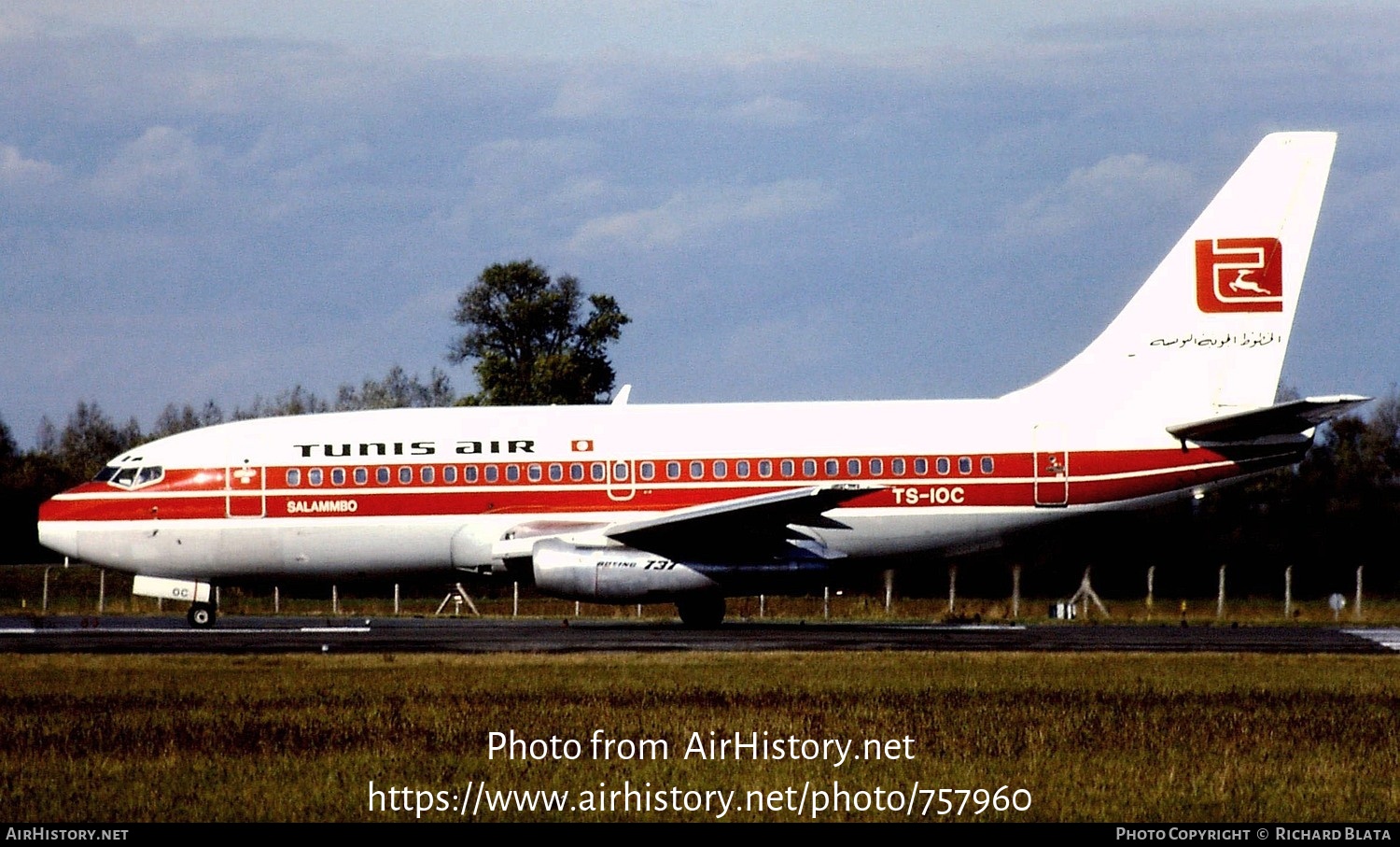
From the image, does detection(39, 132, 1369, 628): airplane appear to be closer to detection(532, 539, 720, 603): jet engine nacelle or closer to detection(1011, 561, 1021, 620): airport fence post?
detection(532, 539, 720, 603): jet engine nacelle

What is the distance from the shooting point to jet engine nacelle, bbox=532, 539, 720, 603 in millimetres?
26531

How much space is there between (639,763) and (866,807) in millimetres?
2161

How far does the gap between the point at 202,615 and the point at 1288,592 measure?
2077 centimetres

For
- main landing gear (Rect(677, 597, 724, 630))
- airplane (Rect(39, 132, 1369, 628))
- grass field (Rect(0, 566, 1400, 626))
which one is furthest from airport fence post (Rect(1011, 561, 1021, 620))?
main landing gear (Rect(677, 597, 724, 630))

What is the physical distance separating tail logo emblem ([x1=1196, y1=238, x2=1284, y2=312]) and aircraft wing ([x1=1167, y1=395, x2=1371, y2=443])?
7.50ft

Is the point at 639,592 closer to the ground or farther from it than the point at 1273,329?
closer to the ground

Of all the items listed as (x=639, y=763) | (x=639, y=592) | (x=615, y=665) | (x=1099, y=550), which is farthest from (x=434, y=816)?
(x=1099, y=550)

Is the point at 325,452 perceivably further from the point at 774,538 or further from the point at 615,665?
the point at 615,665

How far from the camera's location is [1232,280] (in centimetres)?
2884

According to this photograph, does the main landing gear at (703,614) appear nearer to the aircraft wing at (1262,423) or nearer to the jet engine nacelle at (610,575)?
the jet engine nacelle at (610,575)

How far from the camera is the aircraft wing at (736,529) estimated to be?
2622 cm

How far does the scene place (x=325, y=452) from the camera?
28609mm

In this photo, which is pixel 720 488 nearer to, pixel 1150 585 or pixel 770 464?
pixel 770 464

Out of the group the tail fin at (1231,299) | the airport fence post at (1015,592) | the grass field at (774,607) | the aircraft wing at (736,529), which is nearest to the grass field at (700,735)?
the aircraft wing at (736,529)
